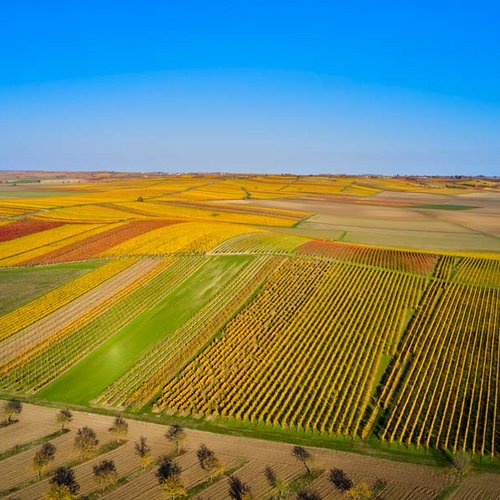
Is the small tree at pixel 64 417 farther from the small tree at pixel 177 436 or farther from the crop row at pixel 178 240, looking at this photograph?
the crop row at pixel 178 240

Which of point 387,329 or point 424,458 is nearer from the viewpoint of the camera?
point 424,458

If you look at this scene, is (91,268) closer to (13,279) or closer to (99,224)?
(13,279)

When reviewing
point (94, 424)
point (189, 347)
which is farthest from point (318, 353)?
point (94, 424)

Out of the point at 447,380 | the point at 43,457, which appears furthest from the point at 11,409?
the point at 447,380

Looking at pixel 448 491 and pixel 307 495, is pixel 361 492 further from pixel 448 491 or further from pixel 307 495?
pixel 448 491

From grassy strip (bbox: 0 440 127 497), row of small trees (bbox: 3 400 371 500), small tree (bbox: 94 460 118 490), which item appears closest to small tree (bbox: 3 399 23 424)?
row of small trees (bbox: 3 400 371 500)

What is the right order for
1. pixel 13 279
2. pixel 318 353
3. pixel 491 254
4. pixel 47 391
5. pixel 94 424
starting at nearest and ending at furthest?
1. pixel 94 424
2. pixel 47 391
3. pixel 318 353
4. pixel 13 279
5. pixel 491 254

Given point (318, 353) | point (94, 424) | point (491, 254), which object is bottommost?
point (94, 424)
